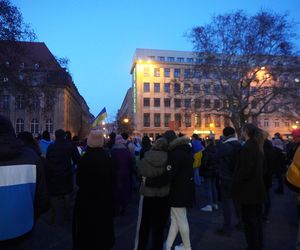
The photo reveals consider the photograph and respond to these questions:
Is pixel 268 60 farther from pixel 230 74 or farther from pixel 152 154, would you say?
pixel 152 154

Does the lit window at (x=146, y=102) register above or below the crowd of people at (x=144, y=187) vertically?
above

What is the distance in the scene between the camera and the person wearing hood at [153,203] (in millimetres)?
5527

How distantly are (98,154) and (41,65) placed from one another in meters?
36.2

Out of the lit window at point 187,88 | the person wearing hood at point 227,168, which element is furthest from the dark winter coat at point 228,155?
the lit window at point 187,88

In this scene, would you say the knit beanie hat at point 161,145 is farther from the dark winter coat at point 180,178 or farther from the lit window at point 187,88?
the lit window at point 187,88

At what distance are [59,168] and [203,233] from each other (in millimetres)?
3260

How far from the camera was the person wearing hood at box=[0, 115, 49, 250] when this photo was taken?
9.41ft

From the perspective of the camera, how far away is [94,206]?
15.6 feet

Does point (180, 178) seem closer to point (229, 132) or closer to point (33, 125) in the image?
point (229, 132)

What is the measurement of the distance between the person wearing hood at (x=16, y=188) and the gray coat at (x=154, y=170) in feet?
8.54

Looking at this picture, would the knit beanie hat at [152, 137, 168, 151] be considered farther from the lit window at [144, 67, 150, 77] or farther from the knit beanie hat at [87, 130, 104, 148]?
the lit window at [144, 67, 150, 77]

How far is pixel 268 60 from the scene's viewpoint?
39.2 metres

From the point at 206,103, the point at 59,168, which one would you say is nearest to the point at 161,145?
the point at 59,168

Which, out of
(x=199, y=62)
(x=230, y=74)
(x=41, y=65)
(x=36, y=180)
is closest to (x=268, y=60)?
Answer: (x=230, y=74)
